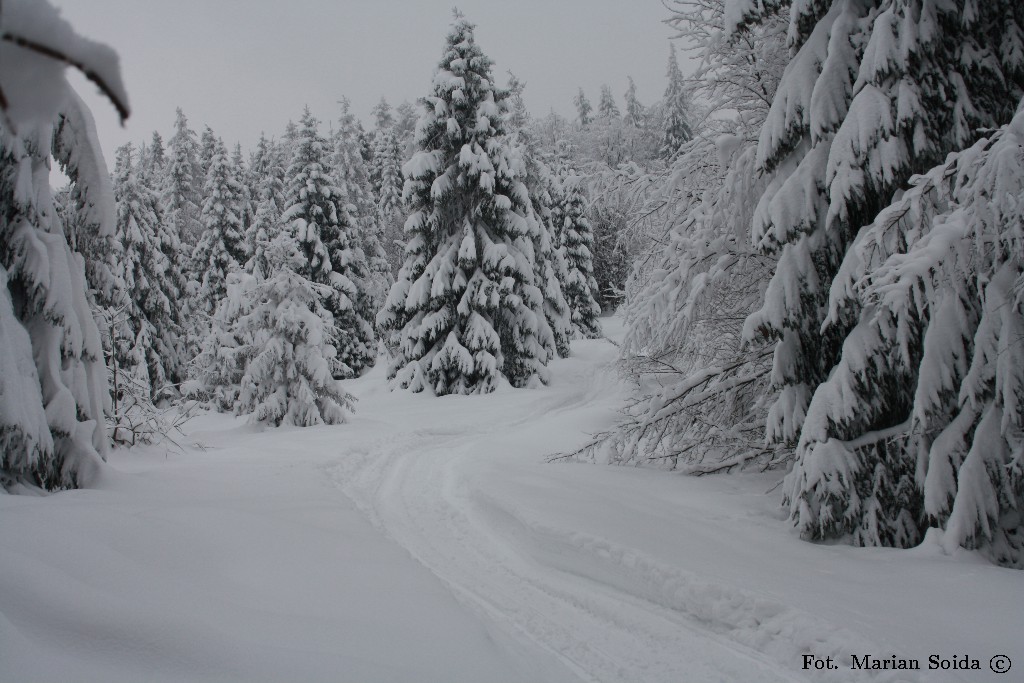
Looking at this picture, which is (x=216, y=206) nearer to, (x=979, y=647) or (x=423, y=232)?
(x=423, y=232)

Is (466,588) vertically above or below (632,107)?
below

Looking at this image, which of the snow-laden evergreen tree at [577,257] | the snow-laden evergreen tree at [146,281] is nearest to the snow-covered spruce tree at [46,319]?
the snow-laden evergreen tree at [146,281]

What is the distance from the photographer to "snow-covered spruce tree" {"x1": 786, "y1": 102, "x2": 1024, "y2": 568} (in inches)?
157

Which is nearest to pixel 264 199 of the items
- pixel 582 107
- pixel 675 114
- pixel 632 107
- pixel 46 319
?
pixel 675 114

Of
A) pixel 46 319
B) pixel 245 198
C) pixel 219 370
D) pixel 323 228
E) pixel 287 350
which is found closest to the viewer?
pixel 46 319

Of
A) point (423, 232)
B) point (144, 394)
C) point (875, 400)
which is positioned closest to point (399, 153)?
point (423, 232)

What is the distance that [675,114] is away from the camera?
2220 centimetres

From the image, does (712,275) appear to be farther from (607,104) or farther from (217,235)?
(607,104)

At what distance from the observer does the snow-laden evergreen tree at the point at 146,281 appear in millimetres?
24281

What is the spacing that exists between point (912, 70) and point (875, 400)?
280cm

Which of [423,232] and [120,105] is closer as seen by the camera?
[120,105]

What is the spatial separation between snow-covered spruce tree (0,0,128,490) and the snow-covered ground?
1.47ft

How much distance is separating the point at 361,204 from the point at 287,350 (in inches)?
1006

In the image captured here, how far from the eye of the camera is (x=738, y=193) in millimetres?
6492
